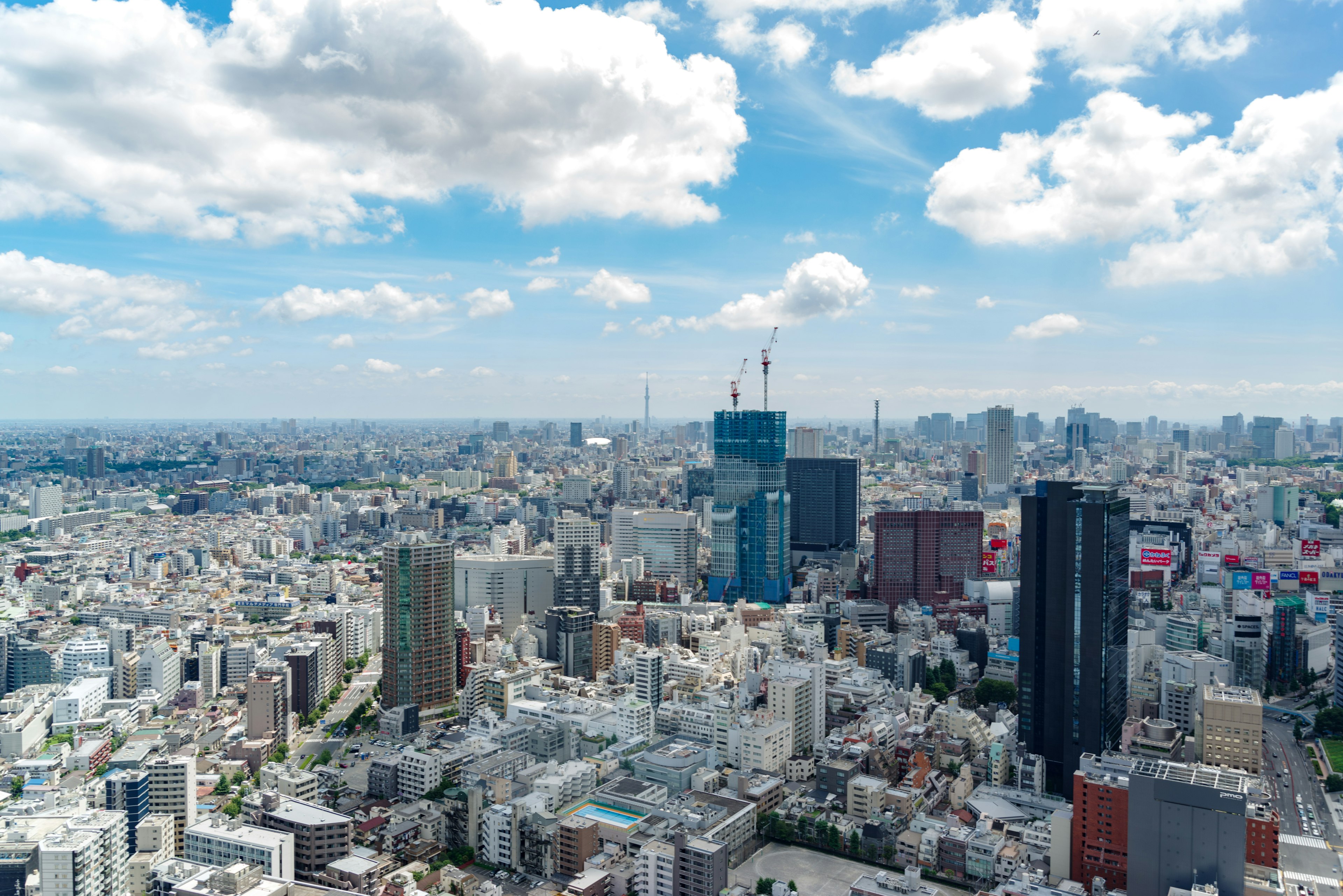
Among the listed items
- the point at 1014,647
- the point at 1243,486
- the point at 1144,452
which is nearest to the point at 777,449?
the point at 1014,647

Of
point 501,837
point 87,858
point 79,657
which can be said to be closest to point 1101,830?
point 501,837

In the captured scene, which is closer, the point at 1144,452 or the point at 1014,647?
the point at 1014,647

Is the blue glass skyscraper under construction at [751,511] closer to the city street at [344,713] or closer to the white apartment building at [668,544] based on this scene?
the white apartment building at [668,544]

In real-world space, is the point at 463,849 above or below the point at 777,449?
below

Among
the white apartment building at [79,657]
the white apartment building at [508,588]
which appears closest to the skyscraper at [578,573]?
the white apartment building at [508,588]

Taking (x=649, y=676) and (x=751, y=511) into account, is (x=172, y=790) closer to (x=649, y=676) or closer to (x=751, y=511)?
(x=649, y=676)

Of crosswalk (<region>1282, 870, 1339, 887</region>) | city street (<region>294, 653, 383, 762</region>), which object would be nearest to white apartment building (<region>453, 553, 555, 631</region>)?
city street (<region>294, 653, 383, 762</region>)

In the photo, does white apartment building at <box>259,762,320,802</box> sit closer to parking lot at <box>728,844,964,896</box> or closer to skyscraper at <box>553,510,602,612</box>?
parking lot at <box>728,844,964,896</box>

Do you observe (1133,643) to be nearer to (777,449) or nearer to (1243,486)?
(777,449)
